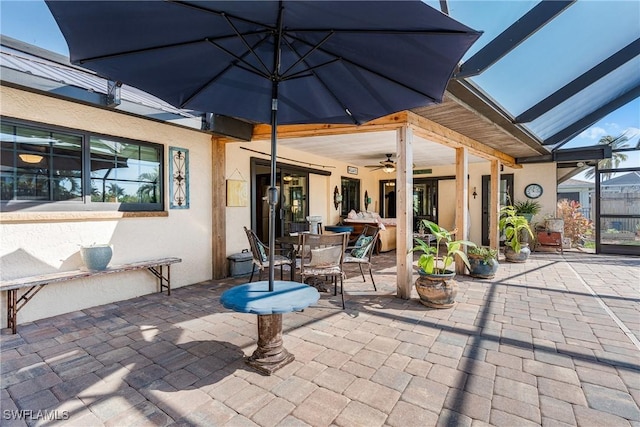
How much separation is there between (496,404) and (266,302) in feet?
5.15

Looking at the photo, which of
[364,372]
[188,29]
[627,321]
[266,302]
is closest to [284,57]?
[188,29]

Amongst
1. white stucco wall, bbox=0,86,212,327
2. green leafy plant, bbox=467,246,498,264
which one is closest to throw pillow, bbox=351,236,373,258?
green leafy plant, bbox=467,246,498,264

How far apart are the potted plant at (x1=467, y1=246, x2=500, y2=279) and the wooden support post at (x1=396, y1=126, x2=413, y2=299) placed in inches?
66.6

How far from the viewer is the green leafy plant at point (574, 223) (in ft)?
29.6

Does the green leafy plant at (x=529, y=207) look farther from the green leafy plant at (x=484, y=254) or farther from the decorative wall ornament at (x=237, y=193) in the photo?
the decorative wall ornament at (x=237, y=193)

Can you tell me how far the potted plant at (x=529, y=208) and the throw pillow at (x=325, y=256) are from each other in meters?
7.31

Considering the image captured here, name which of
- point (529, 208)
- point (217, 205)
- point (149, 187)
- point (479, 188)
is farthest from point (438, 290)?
point (479, 188)

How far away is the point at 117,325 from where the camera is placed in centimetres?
315

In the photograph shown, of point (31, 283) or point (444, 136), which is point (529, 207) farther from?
point (31, 283)

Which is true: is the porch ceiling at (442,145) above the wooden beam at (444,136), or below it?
above

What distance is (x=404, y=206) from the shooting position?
4.05 meters

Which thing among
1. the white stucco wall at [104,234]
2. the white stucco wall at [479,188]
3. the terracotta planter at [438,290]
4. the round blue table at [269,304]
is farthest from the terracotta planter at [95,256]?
the white stucco wall at [479,188]

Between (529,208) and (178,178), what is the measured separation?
8955mm

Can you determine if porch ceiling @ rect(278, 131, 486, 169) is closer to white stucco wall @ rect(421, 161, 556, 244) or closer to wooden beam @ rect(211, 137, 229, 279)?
wooden beam @ rect(211, 137, 229, 279)
